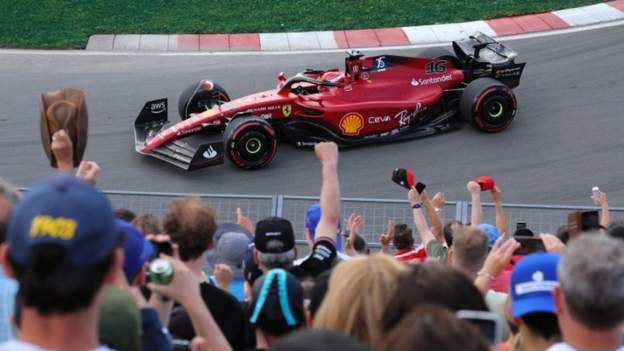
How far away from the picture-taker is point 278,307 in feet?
14.9

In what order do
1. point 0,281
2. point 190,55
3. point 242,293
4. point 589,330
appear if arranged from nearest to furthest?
point 589,330
point 0,281
point 242,293
point 190,55

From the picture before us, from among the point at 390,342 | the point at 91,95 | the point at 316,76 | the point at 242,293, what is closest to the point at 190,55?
the point at 91,95

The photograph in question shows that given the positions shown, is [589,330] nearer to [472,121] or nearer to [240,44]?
[472,121]

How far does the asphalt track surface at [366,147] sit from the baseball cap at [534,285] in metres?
9.11

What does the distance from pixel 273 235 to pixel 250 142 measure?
26.4 feet

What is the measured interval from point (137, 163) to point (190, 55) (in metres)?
5.03

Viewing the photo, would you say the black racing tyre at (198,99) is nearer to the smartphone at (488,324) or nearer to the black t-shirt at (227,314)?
the black t-shirt at (227,314)

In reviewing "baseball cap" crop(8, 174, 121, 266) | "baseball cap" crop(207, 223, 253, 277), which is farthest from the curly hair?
"baseball cap" crop(207, 223, 253, 277)

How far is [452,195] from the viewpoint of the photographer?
43.9ft

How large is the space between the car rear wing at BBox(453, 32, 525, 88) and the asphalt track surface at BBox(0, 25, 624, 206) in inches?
27.2

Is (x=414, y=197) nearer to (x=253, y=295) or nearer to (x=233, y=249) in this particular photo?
(x=233, y=249)

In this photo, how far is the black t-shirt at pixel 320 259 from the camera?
222 inches

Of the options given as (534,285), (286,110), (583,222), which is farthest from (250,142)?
(534,285)

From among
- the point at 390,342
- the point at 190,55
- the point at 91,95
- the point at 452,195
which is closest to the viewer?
the point at 390,342
